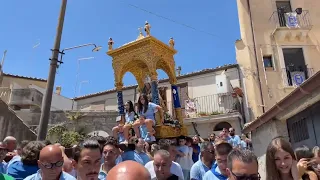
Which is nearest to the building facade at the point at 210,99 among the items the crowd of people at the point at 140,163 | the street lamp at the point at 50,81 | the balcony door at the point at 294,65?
the balcony door at the point at 294,65

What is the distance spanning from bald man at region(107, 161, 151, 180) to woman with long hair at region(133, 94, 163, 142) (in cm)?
651

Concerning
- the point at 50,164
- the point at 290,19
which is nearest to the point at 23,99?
the point at 290,19

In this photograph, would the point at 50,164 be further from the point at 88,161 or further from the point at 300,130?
the point at 300,130

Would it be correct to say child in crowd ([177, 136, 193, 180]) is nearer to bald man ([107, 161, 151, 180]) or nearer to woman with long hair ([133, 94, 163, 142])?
woman with long hair ([133, 94, 163, 142])

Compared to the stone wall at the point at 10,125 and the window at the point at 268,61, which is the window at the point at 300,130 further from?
the window at the point at 268,61

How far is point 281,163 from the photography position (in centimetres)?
281

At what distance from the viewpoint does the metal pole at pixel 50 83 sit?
7688mm

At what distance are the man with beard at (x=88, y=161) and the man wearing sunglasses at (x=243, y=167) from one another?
1416mm

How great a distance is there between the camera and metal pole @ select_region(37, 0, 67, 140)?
7.69m

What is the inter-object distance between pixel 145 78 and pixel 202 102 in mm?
7533

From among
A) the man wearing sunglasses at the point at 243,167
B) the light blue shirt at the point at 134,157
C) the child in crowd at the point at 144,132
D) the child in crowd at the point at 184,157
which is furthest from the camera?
the child in crowd at the point at 144,132

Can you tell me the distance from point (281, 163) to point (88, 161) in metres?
1.95

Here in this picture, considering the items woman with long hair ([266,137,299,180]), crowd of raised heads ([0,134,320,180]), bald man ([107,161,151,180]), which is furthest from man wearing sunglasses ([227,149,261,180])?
bald man ([107,161,151,180])

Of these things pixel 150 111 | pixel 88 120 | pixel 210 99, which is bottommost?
pixel 150 111
